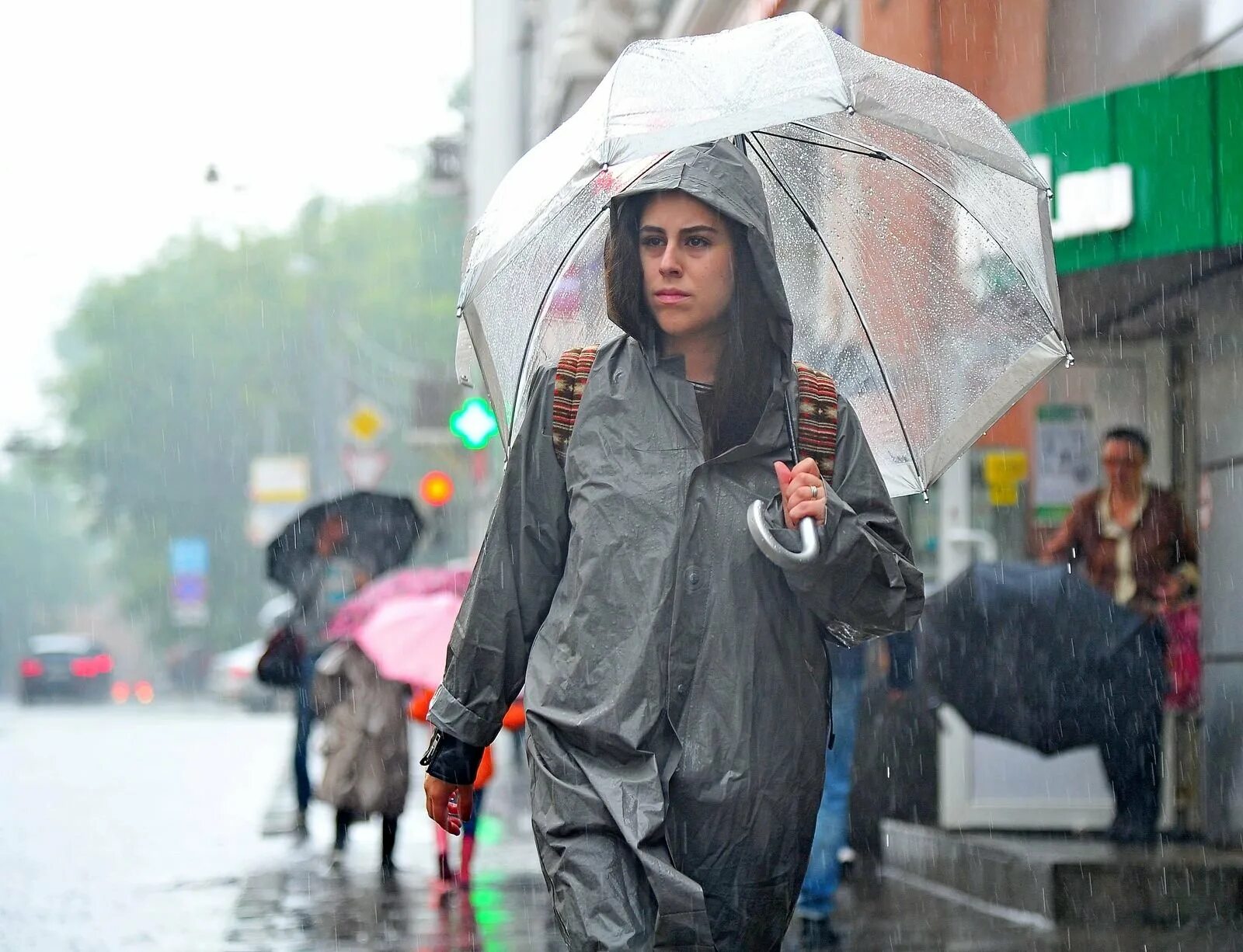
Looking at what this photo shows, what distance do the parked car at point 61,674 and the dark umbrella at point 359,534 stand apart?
42314 millimetres

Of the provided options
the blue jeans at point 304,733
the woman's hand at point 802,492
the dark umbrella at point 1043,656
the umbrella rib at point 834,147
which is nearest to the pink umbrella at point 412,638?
the dark umbrella at point 1043,656

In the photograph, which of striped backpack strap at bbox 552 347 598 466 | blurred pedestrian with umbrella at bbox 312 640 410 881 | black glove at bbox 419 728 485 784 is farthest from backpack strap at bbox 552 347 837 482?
blurred pedestrian with umbrella at bbox 312 640 410 881

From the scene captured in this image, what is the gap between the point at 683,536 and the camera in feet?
12.8

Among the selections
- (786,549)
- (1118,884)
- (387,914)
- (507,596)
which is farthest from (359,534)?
(786,549)

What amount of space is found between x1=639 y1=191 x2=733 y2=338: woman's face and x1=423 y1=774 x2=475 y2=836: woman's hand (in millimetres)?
970

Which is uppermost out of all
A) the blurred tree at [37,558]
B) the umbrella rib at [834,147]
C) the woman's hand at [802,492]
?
the blurred tree at [37,558]

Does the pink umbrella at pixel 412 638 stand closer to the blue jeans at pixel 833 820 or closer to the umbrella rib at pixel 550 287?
the blue jeans at pixel 833 820

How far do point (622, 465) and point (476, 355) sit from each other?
1.07 meters

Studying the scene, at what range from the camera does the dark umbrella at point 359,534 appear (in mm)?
11359

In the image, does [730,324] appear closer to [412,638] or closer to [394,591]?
[412,638]

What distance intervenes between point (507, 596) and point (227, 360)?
2599 inches

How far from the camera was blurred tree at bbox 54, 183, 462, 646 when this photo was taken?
68000mm

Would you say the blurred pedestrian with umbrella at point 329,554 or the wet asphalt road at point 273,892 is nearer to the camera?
the wet asphalt road at point 273,892

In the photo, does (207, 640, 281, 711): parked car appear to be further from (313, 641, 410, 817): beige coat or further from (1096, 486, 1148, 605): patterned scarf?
(1096, 486, 1148, 605): patterned scarf
